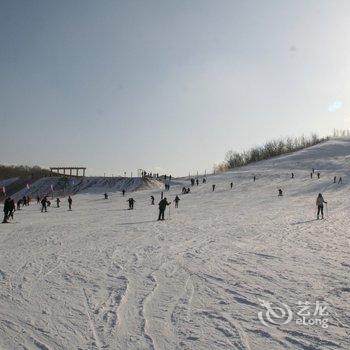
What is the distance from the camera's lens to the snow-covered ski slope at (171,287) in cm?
598

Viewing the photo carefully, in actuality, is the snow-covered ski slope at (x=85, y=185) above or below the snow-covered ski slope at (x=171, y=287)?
above

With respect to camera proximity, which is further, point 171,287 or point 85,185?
point 85,185

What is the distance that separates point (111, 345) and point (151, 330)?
0.69m

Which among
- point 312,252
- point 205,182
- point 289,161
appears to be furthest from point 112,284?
point 289,161

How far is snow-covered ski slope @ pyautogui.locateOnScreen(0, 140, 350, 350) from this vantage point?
5984 mm

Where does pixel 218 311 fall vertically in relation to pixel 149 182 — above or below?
below

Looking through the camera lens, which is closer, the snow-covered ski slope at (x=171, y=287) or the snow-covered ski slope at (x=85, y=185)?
the snow-covered ski slope at (x=171, y=287)

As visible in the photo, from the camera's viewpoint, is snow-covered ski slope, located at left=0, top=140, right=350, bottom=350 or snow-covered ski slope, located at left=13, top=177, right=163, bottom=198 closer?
snow-covered ski slope, located at left=0, top=140, right=350, bottom=350

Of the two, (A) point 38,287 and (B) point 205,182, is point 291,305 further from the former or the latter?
(B) point 205,182

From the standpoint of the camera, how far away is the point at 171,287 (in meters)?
8.53

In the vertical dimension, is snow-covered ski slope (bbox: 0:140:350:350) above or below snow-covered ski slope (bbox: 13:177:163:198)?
below

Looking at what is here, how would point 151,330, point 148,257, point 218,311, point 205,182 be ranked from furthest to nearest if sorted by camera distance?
point 205,182 → point 148,257 → point 218,311 → point 151,330

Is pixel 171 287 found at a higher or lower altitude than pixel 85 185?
lower

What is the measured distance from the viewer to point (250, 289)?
8.28 m
